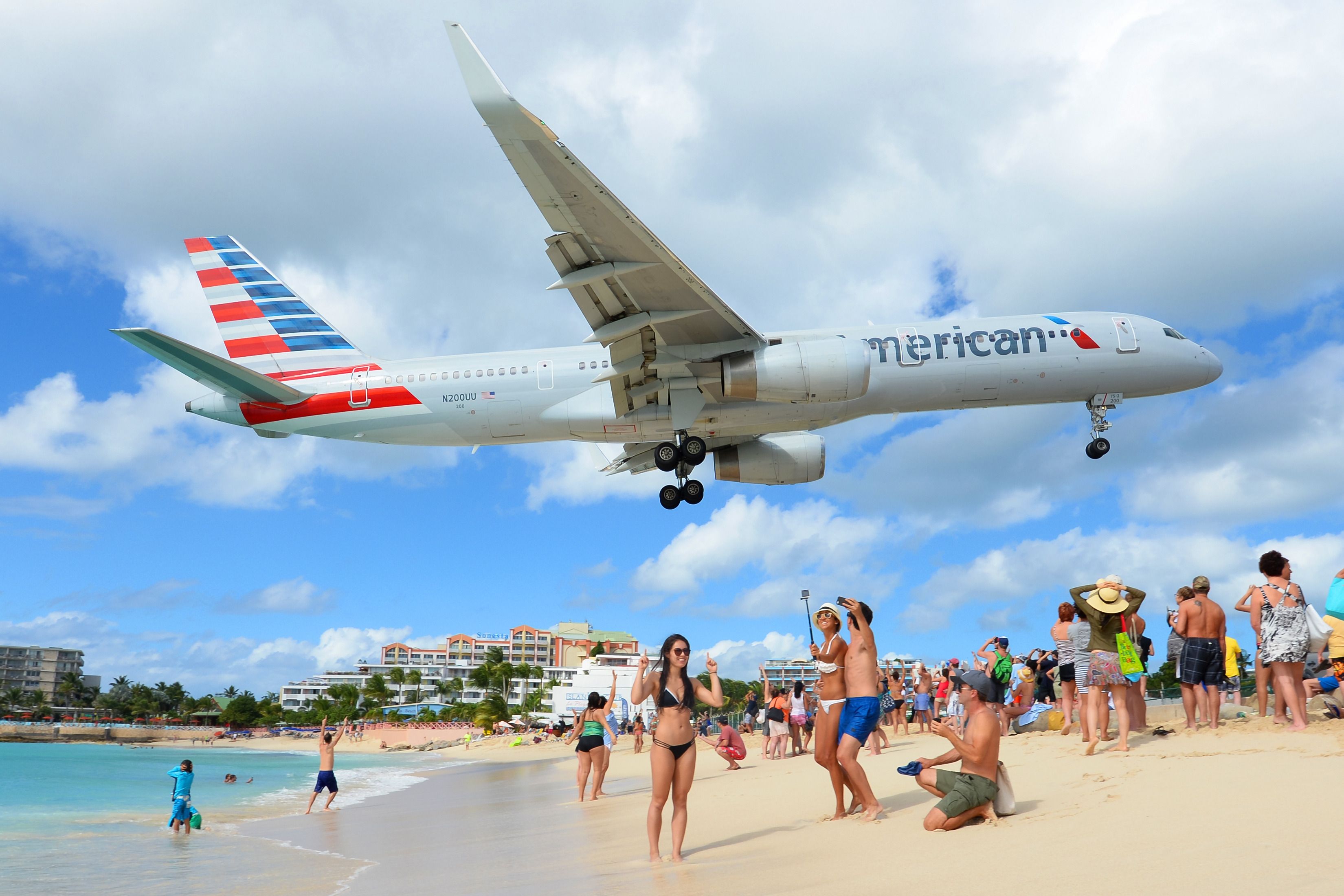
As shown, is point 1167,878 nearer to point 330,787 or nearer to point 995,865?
point 995,865

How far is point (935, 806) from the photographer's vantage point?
7570 millimetres

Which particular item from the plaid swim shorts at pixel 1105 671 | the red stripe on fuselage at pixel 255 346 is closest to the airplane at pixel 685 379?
the red stripe on fuselage at pixel 255 346

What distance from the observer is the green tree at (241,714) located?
523ft

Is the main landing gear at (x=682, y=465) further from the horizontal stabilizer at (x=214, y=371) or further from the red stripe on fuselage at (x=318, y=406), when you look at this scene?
the horizontal stabilizer at (x=214, y=371)

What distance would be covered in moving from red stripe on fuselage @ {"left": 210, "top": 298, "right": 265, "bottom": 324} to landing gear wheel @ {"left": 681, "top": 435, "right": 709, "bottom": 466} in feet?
42.0

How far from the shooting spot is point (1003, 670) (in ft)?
49.1

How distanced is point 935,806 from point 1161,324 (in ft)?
64.5

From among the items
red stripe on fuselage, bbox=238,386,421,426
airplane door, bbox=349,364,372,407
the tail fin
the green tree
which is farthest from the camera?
the green tree

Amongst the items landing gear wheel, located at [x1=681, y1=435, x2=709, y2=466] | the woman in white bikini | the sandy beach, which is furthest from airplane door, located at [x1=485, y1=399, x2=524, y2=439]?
the woman in white bikini

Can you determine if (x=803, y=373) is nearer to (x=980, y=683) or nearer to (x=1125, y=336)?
(x=1125, y=336)

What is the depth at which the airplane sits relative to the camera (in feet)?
64.0

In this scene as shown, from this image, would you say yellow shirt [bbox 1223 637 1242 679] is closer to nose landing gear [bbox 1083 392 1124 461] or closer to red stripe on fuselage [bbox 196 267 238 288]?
nose landing gear [bbox 1083 392 1124 461]

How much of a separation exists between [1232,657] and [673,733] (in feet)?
41.0

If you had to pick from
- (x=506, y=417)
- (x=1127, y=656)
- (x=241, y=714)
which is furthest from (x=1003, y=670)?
(x=241, y=714)
